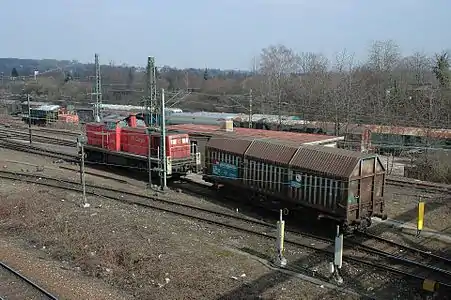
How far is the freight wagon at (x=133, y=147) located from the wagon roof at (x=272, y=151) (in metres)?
6.22

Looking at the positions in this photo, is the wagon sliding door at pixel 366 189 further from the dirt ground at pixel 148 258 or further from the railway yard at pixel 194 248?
the dirt ground at pixel 148 258

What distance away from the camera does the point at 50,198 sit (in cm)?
2309

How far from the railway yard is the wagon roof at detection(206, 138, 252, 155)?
2609 millimetres

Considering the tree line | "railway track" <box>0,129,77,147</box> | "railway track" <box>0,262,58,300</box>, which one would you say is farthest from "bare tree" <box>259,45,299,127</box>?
"railway track" <box>0,262,58,300</box>

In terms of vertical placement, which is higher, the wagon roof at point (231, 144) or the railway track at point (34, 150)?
the wagon roof at point (231, 144)

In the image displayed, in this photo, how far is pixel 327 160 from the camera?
18.6 metres

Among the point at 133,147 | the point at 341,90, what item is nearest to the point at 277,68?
the point at 341,90

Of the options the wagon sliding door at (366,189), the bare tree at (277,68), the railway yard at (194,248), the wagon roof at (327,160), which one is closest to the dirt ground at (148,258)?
the railway yard at (194,248)

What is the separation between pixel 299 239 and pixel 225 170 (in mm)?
6538

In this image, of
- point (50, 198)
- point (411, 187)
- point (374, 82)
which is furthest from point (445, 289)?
point (374, 82)

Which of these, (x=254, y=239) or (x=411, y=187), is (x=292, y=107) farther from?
(x=254, y=239)

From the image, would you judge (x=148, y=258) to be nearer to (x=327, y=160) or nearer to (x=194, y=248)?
(x=194, y=248)

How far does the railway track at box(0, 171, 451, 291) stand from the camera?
15.0m

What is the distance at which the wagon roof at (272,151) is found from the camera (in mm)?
20188
